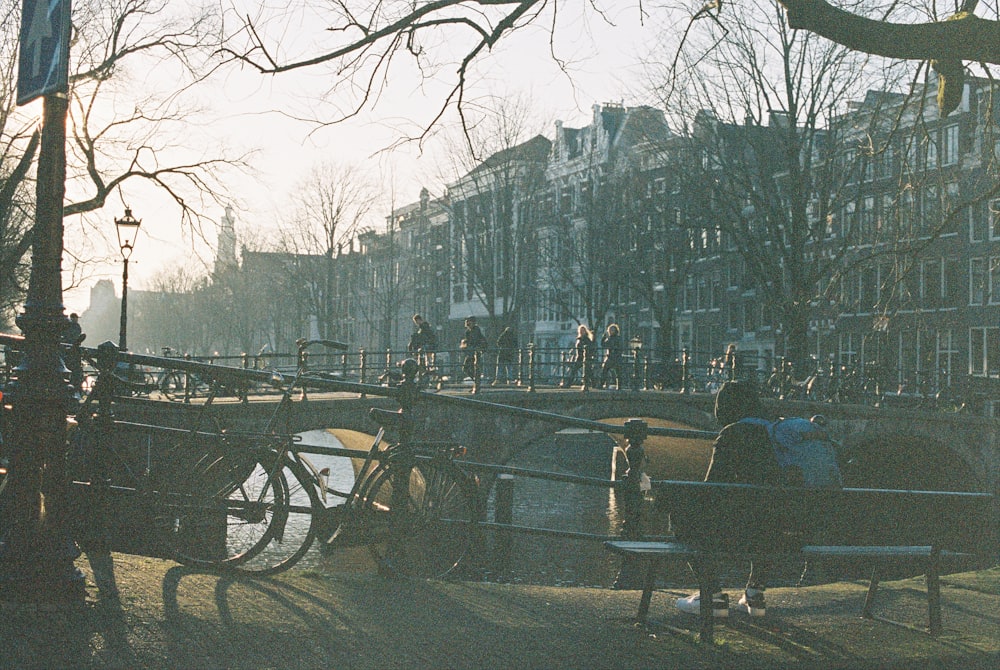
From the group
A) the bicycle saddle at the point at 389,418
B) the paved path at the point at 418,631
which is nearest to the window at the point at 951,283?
the paved path at the point at 418,631

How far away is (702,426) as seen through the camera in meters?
29.0

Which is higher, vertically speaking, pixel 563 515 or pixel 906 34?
pixel 906 34

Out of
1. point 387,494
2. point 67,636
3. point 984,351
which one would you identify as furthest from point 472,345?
point 67,636

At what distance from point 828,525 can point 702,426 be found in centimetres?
2388

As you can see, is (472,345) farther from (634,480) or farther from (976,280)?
(634,480)

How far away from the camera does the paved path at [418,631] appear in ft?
14.6

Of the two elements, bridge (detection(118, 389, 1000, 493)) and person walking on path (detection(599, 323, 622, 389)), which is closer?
bridge (detection(118, 389, 1000, 493))

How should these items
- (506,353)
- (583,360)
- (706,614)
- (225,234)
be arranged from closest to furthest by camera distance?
(706,614) < (225,234) < (583,360) < (506,353)

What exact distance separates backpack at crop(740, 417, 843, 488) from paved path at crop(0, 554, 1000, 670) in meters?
0.66

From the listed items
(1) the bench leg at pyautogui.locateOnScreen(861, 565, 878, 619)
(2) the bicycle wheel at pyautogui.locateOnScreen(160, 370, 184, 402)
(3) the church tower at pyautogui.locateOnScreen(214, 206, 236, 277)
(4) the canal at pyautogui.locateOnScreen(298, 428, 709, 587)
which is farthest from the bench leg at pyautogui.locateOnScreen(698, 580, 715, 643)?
(3) the church tower at pyautogui.locateOnScreen(214, 206, 236, 277)

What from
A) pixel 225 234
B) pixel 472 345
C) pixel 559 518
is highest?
pixel 225 234

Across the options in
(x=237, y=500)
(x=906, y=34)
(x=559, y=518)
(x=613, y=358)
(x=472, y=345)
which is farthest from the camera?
(x=613, y=358)

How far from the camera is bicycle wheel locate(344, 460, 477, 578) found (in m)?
6.14

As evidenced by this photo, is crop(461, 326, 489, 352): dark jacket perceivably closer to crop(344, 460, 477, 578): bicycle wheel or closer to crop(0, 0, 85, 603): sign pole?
crop(344, 460, 477, 578): bicycle wheel
